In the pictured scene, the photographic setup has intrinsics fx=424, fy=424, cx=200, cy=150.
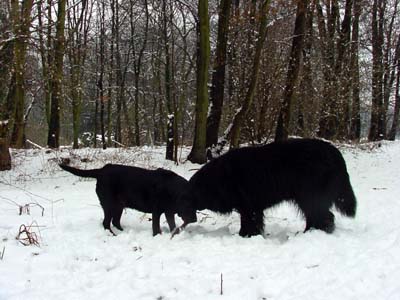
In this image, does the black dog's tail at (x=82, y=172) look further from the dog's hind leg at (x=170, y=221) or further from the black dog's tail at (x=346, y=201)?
the black dog's tail at (x=346, y=201)

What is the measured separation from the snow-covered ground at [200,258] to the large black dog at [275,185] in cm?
31

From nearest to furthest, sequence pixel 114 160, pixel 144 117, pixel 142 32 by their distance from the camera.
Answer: pixel 114 160, pixel 142 32, pixel 144 117

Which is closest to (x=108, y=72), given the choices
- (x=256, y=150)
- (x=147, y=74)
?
(x=147, y=74)

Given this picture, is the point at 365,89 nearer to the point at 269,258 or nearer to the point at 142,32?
the point at 142,32

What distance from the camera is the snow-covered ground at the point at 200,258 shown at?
3.61 meters

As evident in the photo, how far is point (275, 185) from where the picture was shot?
568 cm

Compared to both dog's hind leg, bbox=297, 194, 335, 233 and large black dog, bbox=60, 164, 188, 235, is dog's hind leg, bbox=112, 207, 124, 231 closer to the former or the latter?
large black dog, bbox=60, 164, 188, 235

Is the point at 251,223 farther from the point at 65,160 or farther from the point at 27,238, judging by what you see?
the point at 65,160

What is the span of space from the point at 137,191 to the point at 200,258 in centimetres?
185

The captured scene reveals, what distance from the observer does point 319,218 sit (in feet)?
18.2

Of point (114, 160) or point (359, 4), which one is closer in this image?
point (114, 160)

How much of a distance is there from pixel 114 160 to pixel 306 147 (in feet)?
26.9

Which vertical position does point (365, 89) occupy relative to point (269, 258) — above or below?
above

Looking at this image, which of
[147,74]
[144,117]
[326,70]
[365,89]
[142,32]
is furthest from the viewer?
[144,117]
